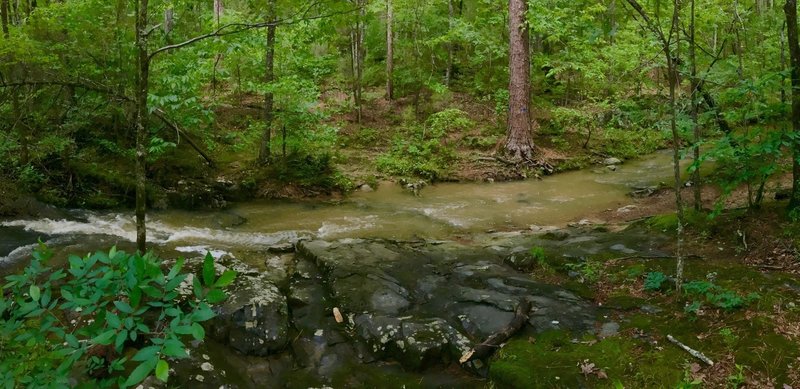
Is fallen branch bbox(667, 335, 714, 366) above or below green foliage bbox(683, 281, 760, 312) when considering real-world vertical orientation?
below

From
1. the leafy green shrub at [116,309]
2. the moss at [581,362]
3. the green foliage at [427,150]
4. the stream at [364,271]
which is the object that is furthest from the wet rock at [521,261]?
the green foliage at [427,150]

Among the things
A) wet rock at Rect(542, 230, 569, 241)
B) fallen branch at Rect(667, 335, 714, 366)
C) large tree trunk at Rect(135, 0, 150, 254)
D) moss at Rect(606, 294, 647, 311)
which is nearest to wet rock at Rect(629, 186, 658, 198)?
wet rock at Rect(542, 230, 569, 241)

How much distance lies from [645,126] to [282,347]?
736 inches

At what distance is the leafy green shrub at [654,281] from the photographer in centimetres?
571

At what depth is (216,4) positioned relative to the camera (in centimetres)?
2183

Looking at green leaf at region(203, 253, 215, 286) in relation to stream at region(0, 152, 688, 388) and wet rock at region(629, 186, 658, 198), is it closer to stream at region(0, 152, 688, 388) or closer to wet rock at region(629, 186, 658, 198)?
stream at region(0, 152, 688, 388)

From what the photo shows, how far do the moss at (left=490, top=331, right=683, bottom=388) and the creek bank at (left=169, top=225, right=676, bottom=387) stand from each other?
0.27m

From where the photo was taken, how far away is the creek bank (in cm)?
490

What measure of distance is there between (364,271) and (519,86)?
1092 cm

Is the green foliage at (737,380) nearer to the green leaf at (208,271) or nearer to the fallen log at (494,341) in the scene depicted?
the fallen log at (494,341)

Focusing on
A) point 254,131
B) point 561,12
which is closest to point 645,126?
point 561,12

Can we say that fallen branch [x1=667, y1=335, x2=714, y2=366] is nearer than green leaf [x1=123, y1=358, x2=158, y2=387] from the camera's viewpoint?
No

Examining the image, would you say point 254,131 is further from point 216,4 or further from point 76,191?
point 216,4

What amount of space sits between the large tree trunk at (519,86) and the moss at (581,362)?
38.0ft
